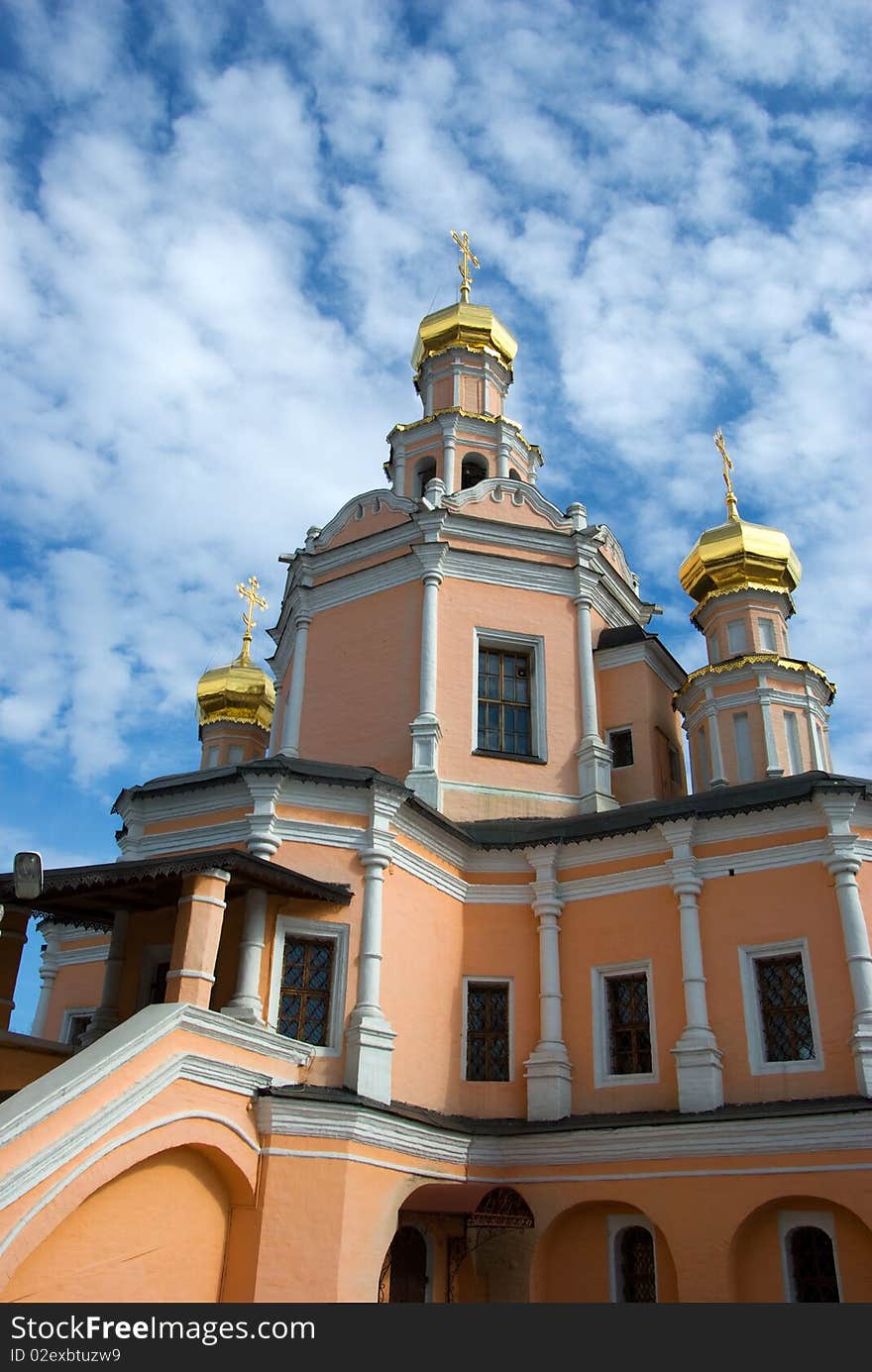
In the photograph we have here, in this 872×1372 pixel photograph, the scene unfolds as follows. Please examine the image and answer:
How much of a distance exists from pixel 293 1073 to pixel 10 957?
340cm

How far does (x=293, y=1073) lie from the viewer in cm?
1141

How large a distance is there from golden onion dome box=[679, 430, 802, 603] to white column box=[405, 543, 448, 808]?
6.09m

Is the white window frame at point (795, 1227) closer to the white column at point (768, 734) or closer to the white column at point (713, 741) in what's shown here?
the white column at point (768, 734)

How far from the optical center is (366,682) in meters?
17.5

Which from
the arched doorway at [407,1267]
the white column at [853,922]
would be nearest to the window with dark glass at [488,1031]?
the arched doorway at [407,1267]

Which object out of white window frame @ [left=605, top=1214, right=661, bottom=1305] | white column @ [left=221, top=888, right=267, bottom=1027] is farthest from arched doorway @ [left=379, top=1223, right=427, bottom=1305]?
white column @ [left=221, top=888, right=267, bottom=1027]

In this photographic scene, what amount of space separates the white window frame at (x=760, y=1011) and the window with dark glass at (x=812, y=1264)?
156 cm

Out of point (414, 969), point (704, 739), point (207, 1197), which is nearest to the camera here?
point (207, 1197)

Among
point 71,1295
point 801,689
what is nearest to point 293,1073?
point 71,1295

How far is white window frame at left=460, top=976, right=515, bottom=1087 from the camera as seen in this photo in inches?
545

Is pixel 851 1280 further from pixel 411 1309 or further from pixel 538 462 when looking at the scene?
pixel 538 462

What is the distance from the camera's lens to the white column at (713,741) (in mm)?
19438

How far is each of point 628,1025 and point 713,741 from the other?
23.3 ft

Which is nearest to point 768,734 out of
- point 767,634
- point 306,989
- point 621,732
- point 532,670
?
point 767,634
